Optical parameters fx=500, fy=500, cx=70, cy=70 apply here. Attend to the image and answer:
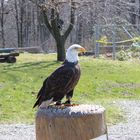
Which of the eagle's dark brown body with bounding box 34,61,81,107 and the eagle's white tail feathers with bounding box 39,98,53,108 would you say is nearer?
the eagle's white tail feathers with bounding box 39,98,53,108

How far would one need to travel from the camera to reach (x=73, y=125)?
139 inches

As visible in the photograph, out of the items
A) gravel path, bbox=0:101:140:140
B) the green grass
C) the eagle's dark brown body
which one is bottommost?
the green grass

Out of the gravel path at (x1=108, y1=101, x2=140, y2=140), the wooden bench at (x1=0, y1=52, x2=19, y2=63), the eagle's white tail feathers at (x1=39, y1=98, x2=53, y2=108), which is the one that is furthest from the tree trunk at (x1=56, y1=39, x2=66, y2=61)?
the eagle's white tail feathers at (x1=39, y1=98, x2=53, y2=108)

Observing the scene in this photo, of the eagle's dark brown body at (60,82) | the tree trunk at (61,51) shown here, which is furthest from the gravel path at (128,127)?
the tree trunk at (61,51)

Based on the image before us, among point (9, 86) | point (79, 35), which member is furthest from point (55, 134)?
point (79, 35)

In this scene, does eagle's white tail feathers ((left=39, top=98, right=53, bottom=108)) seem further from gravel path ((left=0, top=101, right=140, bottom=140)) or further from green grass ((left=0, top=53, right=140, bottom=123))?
green grass ((left=0, top=53, right=140, bottom=123))

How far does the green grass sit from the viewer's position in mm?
10529

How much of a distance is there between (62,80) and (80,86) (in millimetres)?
9401

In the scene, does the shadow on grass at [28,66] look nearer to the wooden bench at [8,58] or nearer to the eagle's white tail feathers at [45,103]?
the wooden bench at [8,58]

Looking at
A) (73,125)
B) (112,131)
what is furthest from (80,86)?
(73,125)

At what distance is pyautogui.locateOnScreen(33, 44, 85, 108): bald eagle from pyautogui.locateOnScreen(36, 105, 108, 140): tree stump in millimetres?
700

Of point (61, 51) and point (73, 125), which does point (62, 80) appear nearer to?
point (73, 125)

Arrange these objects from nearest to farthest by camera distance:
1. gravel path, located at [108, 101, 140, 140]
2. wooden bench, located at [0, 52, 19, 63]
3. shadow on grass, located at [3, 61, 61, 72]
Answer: gravel path, located at [108, 101, 140, 140], shadow on grass, located at [3, 61, 61, 72], wooden bench, located at [0, 52, 19, 63]

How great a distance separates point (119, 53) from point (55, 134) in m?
20.0
